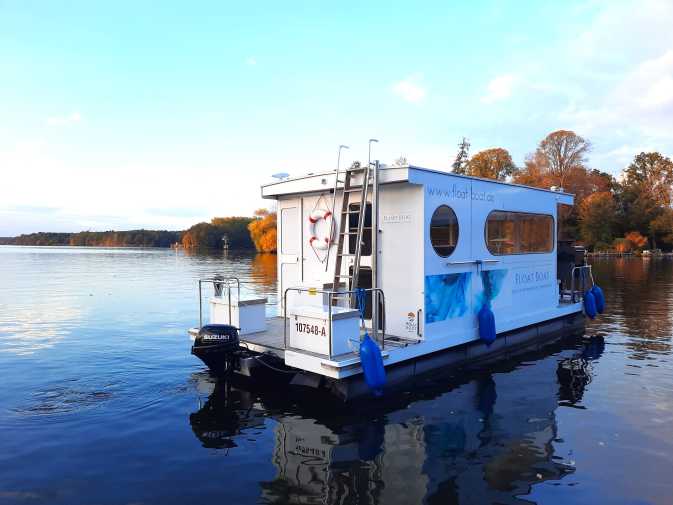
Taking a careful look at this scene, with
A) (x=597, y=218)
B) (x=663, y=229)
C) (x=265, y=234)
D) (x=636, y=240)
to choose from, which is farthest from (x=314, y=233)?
(x=265, y=234)

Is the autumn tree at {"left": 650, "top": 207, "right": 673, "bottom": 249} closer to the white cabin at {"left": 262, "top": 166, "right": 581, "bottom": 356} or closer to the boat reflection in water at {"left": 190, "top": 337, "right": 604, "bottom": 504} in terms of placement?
the white cabin at {"left": 262, "top": 166, "right": 581, "bottom": 356}

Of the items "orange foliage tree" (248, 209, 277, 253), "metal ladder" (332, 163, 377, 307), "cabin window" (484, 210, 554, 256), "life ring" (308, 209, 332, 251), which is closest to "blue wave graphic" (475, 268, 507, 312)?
"cabin window" (484, 210, 554, 256)

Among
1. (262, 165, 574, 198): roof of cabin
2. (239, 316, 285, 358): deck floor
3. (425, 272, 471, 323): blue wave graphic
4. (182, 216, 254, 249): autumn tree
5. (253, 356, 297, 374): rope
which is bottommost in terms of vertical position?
(253, 356, 297, 374): rope

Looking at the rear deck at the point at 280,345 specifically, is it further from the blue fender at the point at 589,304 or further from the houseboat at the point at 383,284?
the blue fender at the point at 589,304

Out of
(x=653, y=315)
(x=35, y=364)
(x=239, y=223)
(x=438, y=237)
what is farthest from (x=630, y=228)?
(x=239, y=223)

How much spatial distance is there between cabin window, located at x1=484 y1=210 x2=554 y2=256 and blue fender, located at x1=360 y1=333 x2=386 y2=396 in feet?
12.6

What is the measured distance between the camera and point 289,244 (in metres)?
9.80

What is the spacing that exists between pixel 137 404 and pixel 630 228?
2368 inches

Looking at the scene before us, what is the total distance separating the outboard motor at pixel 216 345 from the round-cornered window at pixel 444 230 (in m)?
3.39

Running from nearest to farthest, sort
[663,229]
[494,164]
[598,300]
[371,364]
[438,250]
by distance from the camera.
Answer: [371,364] < [438,250] < [598,300] < [663,229] < [494,164]

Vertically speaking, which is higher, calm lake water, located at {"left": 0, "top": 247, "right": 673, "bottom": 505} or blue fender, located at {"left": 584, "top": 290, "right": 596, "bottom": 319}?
blue fender, located at {"left": 584, "top": 290, "right": 596, "bottom": 319}

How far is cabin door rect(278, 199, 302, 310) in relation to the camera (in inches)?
377

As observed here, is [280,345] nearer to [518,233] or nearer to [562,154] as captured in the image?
[518,233]

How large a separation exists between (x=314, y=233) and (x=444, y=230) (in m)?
2.41
